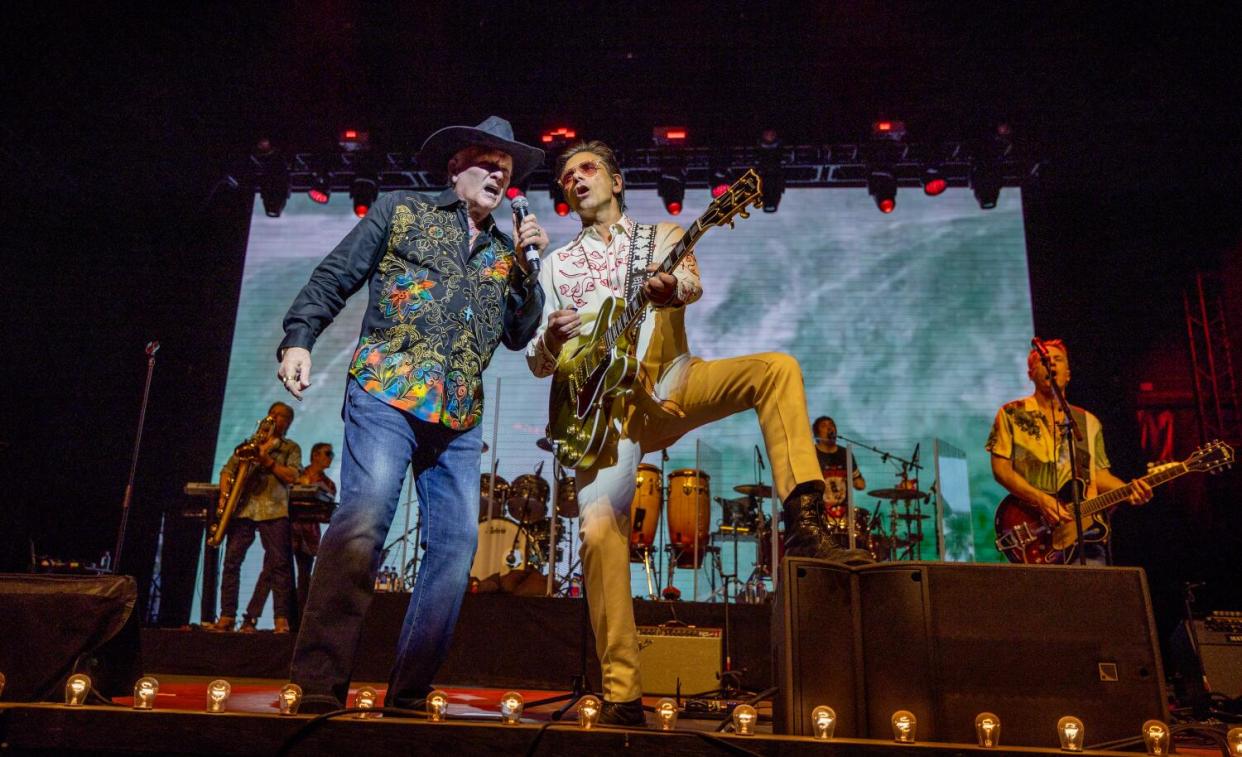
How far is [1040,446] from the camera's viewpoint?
578cm

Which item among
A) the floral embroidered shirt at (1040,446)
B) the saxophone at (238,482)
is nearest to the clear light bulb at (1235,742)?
the floral embroidered shirt at (1040,446)

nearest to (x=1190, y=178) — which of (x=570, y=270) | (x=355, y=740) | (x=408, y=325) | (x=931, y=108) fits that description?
(x=931, y=108)

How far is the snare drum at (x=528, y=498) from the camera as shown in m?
8.87

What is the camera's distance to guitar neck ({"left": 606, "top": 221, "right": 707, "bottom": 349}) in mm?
2889

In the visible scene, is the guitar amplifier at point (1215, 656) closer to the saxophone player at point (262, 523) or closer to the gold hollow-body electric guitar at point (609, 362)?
the gold hollow-body electric guitar at point (609, 362)

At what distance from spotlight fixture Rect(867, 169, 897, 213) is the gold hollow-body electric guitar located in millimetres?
7980

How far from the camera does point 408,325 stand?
9.03 ft

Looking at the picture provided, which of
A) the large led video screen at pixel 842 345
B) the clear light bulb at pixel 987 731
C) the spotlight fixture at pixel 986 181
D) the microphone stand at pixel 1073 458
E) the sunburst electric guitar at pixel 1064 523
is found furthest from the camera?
the spotlight fixture at pixel 986 181

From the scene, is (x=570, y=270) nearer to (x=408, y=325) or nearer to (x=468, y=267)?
(x=468, y=267)

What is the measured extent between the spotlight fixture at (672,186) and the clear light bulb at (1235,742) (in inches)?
375

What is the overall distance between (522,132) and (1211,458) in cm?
796

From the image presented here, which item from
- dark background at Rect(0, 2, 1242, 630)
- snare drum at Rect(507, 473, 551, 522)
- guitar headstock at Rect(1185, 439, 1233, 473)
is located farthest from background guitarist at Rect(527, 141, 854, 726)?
dark background at Rect(0, 2, 1242, 630)

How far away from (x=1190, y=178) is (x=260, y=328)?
11723 millimetres

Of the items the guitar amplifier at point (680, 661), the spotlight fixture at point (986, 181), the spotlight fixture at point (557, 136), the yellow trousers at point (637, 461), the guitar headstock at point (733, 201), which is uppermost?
the spotlight fixture at point (557, 136)
